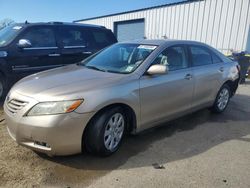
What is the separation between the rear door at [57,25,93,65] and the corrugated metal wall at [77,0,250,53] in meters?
7.26

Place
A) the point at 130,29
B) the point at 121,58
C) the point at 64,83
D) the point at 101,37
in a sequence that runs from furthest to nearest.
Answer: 1. the point at 130,29
2. the point at 101,37
3. the point at 121,58
4. the point at 64,83

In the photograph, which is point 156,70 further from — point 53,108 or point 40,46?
point 40,46

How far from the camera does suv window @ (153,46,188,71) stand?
3.95 metres

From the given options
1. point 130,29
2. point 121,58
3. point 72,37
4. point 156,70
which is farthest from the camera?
point 130,29

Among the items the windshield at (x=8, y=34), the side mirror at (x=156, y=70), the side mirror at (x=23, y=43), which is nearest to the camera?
the side mirror at (x=156, y=70)

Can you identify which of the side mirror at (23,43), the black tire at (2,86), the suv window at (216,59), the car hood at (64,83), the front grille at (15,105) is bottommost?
the black tire at (2,86)

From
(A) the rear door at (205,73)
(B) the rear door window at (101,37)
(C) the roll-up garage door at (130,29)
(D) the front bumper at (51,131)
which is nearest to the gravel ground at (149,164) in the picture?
(D) the front bumper at (51,131)

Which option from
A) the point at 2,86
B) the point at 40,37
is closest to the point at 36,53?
the point at 40,37

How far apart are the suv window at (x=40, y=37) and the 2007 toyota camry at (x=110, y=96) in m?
2.25

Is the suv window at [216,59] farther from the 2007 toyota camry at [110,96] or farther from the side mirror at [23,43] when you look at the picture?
the side mirror at [23,43]

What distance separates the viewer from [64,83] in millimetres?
3197

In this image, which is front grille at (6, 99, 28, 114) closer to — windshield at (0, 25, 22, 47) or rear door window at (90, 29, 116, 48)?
windshield at (0, 25, 22, 47)

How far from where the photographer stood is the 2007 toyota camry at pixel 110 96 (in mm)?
2832

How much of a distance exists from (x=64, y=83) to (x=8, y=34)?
3571 mm
